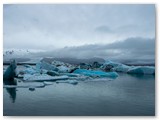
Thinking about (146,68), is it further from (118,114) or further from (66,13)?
(66,13)

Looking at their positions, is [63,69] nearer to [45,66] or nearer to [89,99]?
[45,66]

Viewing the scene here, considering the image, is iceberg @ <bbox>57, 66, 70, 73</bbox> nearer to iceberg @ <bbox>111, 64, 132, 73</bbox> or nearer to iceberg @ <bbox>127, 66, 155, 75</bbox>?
iceberg @ <bbox>111, 64, 132, 73</bbox>

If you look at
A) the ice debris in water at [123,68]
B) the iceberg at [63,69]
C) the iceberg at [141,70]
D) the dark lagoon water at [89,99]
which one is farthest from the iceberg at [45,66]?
the iceberg at [141,70]

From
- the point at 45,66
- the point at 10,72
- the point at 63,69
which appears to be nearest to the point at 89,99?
the point at 63,69

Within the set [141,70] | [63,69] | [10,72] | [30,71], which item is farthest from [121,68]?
[10,72]

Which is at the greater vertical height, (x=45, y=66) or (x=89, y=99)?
(x=45, y=66)

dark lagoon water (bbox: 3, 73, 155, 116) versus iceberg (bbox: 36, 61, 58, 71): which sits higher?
iceberg (bbox: 36, 61, 58, 71)

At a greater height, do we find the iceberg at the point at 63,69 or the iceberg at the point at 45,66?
the iceberg at the point at 45,66

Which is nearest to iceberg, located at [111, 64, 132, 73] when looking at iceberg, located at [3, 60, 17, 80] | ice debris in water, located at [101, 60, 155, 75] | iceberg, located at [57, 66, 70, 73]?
ice debris in water, located at [101, 60, 155, 75]

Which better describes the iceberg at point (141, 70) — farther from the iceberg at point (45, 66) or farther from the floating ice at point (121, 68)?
the iceberg at point (45, 66)
